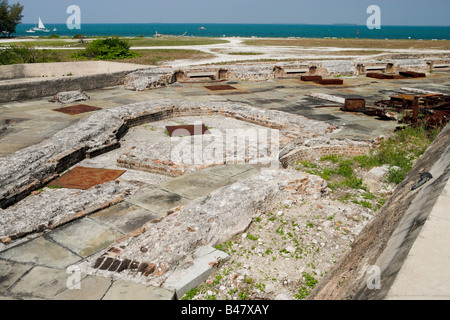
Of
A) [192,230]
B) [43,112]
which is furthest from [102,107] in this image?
[192,230]

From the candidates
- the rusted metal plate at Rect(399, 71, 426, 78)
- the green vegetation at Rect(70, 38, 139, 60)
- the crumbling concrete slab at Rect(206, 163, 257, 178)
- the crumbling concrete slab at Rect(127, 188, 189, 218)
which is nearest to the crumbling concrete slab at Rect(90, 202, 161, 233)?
the crumbling concrete slab at Rect(127, 188, 189, 218)

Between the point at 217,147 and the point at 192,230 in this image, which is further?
the point at 217,147

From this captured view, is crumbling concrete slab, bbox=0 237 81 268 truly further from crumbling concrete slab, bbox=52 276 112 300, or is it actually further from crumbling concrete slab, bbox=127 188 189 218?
crumbling concrete slab, bbox=127 188 189 218

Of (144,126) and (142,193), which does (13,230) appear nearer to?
(142,193)

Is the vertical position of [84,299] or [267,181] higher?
[267,181]

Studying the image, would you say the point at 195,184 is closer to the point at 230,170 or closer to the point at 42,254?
the point at 230,170
